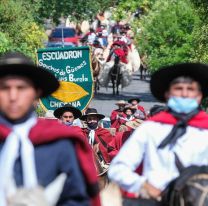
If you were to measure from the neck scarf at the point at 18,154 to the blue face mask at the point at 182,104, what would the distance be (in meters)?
1.29

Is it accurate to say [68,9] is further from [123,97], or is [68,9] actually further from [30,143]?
[30,143]

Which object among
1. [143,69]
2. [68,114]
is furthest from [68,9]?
[68,114]

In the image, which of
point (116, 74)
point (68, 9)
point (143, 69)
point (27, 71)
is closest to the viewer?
point (27, 71)

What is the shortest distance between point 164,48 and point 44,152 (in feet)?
85.4

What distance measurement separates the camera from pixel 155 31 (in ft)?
111

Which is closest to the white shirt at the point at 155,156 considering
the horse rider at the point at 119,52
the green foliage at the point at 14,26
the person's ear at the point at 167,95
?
the person's ear at the point at 167,95

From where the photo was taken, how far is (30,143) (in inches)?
237

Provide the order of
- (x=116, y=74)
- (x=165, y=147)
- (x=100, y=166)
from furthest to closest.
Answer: (x=116, y=74)
(x=100, y=166)
(x=165, y=147)

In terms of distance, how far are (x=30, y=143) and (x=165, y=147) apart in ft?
4.19

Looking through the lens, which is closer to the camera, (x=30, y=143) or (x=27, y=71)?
(x=30, y=143)

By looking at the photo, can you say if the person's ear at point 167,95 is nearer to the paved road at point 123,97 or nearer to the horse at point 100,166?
the horse at point 100,166

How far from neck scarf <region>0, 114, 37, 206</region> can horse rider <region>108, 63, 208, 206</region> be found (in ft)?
3.64

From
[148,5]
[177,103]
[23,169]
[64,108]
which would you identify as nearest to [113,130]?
[64,108]

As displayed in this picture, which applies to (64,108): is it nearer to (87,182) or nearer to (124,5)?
(87,182)
